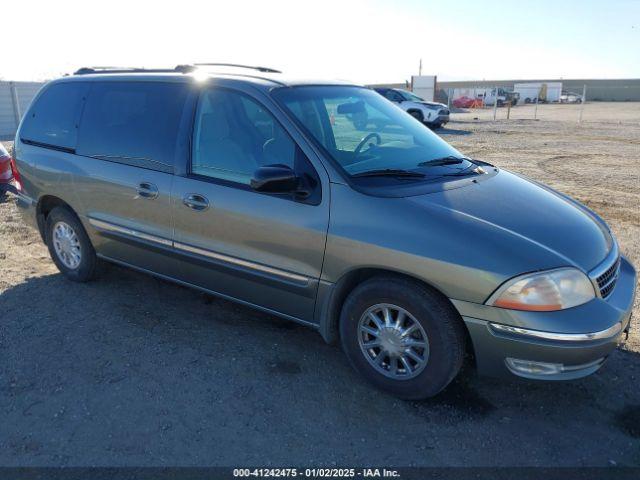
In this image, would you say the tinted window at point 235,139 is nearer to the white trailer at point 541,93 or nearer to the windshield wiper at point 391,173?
the windshield wiper at point 391,173

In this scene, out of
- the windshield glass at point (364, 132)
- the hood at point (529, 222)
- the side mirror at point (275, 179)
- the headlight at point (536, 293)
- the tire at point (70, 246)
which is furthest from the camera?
the tire at point (70, 246)

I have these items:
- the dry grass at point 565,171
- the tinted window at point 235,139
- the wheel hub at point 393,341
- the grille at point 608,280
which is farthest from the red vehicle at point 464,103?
the wheel hub at point 393,341

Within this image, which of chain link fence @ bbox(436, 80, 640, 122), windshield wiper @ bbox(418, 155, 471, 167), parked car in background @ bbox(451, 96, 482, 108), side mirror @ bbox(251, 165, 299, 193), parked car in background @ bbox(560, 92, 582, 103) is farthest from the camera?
parked car in background @ bbox(560, 92, 582, 103)

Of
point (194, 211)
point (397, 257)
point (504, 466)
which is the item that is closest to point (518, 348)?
point (504, 466)

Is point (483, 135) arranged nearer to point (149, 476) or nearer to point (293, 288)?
point (293, 288)

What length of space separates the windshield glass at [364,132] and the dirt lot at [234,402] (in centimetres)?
141

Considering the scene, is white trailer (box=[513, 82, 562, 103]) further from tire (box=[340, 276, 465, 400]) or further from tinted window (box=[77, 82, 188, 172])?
tire (box=[340, 276, 465, 400])

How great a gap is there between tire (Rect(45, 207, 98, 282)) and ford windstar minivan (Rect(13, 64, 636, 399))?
3.0 inches

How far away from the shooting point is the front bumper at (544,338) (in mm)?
2752

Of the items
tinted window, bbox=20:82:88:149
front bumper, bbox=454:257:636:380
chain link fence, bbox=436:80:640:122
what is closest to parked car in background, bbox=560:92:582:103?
chain link fence, bbox=436:80:640:122

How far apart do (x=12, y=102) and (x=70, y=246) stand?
62.5ft

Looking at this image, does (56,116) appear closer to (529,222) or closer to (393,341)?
(393,341)

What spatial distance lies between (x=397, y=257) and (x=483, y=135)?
18010 mm

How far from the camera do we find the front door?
3.38 metres
